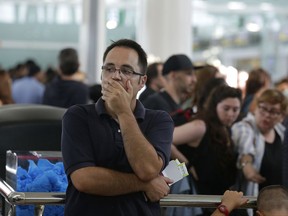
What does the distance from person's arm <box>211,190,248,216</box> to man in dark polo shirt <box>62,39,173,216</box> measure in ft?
0.80

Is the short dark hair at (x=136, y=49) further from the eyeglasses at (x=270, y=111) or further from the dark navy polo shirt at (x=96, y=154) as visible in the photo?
the eyeglasses at (x=270, y=111)

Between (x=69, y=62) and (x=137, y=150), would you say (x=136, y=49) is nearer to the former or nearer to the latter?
(x=137, y=150)

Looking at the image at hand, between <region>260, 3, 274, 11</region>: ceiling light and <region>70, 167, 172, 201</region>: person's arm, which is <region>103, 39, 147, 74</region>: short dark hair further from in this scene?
<region>260, 3, 274, 11</region>: ceiling light

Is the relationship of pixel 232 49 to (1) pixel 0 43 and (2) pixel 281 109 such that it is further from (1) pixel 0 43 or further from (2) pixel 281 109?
(2) pixel 281 109

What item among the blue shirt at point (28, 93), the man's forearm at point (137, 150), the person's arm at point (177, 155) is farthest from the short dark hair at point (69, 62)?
the man's forearm at point (137, 150)

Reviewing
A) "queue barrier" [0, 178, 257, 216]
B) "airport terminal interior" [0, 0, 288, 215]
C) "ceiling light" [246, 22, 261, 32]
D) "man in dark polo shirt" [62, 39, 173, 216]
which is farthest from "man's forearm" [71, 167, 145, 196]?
"ceiling light" [246, 22, 261, 32]

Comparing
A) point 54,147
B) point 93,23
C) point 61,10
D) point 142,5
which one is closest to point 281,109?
point 54,147

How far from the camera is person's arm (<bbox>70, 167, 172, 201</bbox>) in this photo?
3.50 meters

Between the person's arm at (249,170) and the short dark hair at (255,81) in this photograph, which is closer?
the person's arm at (249,170)

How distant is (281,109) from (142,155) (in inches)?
104

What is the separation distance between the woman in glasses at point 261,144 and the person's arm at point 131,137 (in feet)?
7.26

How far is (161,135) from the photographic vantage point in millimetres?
3762

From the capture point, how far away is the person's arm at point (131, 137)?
3.52 metres

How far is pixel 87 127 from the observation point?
3.65 meters
